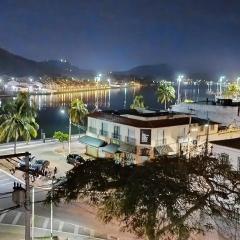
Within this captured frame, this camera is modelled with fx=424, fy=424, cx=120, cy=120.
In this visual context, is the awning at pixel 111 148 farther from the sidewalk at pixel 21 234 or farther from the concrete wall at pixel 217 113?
the sidewalk at pixel 21 234

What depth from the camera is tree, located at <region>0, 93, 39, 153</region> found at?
5103 centimetres

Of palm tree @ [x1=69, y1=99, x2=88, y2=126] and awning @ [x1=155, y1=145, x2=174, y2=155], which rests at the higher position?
palm tree @ [x1=69, y1=99, x2=88, y2=126]

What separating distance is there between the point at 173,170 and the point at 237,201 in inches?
124

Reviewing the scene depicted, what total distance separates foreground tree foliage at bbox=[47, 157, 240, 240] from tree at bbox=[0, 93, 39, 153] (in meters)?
34.0

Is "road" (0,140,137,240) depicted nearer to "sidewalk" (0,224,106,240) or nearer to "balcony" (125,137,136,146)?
"sidewalk" (0,224,106,240)

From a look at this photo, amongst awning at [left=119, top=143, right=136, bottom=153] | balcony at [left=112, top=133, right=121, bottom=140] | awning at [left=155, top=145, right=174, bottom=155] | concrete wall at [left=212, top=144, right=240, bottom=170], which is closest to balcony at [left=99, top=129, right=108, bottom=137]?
balcony at [left=112, top=133, right=121, bottom=140]

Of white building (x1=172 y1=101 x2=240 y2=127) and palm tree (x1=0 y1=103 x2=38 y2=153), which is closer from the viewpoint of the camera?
palm tree (x1=0 y1=103 x2=38 y2=153)

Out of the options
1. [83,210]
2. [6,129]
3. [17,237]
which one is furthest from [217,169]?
[6,129]

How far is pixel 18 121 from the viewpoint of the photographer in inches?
2025

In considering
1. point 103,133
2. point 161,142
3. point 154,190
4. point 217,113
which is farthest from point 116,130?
point 154,190

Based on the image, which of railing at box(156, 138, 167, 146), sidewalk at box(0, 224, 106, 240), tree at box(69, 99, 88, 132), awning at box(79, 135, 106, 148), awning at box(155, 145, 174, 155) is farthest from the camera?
tree at box(69, 99, 88, 132)

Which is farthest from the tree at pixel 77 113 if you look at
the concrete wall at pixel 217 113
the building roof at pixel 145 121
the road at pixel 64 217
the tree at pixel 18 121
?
the road at pixel 64 217

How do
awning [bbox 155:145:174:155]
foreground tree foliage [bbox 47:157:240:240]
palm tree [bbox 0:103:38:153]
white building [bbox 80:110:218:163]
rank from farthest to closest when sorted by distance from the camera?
1. palm tree [bbox 0:103:38:153]
2. white building [bbox 80:110:218:163]
3. awning [bbox 155:145:174:155]
4. foreground tree foliage [bbox 47:157:240:240]

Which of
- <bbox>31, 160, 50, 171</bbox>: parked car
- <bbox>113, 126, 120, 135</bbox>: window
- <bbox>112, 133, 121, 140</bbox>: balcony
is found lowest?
<bbox>31, 160, 50, 171</bbox>: parked car
